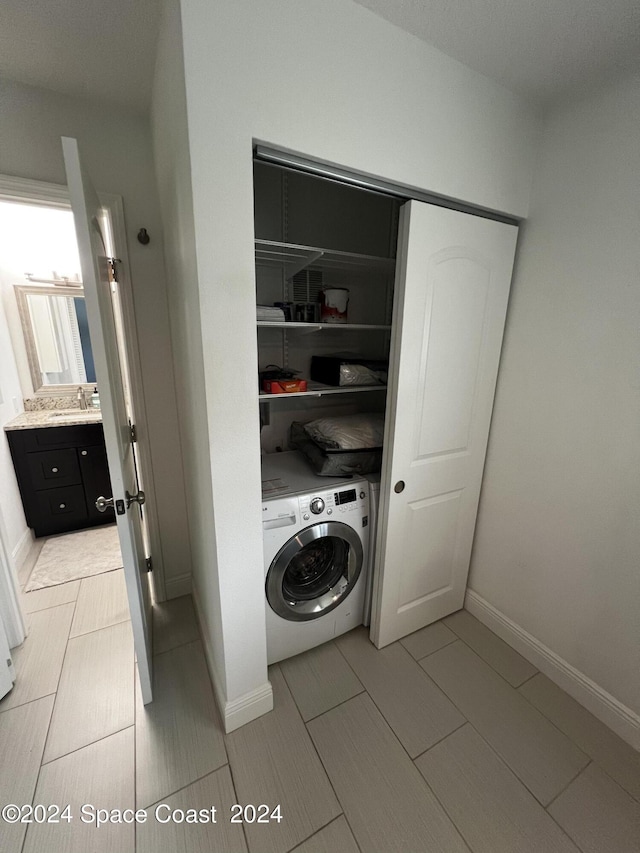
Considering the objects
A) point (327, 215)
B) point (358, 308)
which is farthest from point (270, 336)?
point (327, 215)

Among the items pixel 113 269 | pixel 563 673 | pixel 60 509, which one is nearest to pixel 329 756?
pixel 563 673

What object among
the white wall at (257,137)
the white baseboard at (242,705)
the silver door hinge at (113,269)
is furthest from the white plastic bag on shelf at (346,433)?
the silver door hinge at (113,269)

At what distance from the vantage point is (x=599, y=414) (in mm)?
1275

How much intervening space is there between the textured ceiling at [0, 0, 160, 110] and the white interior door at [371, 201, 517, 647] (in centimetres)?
103

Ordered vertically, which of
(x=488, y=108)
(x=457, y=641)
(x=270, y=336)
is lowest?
(x=457, y=641)

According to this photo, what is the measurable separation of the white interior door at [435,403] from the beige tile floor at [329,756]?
1.10 ft

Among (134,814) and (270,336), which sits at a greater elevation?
(270,336)

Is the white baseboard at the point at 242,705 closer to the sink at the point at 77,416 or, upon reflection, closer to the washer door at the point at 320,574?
the washer door at the point at 320,574

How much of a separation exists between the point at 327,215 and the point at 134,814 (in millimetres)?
2582

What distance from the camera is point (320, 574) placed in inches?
63.3

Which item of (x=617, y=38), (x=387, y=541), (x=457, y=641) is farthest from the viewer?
(x=457, y=641)

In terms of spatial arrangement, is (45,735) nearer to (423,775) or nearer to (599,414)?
(423,775)

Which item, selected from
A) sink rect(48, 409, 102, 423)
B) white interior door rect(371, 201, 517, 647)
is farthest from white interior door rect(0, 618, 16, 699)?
white interior door rect(371, 201, 517, 647)

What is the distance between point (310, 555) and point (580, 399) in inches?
52.6
